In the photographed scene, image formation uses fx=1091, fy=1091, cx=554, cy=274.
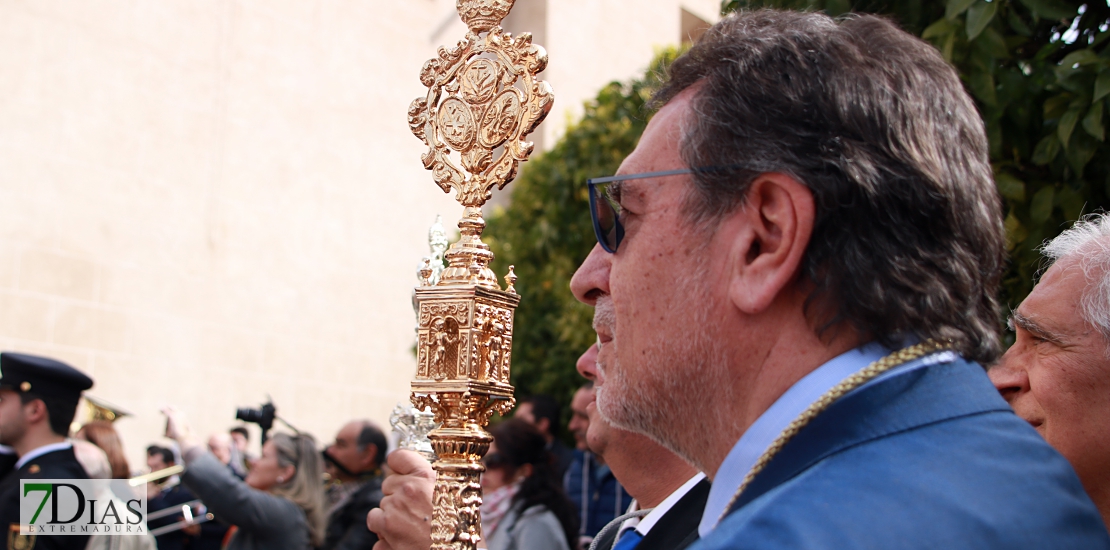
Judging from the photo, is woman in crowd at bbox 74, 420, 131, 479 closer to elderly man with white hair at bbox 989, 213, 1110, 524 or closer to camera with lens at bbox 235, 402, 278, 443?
camera with lens at bbox 235, 402, 278, 443

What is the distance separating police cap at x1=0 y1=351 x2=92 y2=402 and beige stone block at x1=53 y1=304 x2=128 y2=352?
5.89 meters

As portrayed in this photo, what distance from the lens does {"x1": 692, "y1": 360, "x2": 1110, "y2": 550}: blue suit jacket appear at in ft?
3.46

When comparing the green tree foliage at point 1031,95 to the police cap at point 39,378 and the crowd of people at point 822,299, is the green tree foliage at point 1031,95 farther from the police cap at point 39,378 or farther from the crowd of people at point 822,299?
the police cap at point 39,378

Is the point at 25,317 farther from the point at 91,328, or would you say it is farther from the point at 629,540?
the point at 629,540

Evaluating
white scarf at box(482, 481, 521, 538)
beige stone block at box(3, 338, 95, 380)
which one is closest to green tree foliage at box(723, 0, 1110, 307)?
white scarf at box(482, 481, 521, 538)

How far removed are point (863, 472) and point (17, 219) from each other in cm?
1190

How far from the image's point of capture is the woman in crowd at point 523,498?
456cm

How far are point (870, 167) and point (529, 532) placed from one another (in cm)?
345

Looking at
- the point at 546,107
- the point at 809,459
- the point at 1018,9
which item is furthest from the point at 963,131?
the point at 1018,9

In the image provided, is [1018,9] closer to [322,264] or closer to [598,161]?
[598,161]

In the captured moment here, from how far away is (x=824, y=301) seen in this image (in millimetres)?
1345

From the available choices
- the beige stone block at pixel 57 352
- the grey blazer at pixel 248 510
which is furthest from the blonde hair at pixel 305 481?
the beige stone block at pixel 57 352

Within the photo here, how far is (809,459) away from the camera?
3.97ft

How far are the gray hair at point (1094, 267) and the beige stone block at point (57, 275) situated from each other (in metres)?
Result: 11.2
